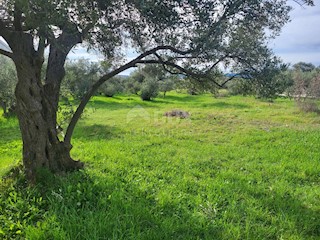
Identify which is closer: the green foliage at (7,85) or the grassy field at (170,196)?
the grassy field at (170,196)

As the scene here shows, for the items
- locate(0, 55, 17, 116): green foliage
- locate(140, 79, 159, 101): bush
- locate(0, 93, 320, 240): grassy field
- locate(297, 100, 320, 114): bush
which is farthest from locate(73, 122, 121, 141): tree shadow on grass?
locate(140, 79, 159, 101): bush

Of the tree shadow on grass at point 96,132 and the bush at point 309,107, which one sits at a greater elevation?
the bush at point 309,107

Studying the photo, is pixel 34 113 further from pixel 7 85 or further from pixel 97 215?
pixel 7 85

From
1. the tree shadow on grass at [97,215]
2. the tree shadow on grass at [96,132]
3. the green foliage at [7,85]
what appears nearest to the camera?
the tree shadow on grass at [97,215]

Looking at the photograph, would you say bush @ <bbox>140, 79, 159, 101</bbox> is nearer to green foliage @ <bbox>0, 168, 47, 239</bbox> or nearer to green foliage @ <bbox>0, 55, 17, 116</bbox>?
green foliage @ <bbox>0, 55, 17, 116</bbox>

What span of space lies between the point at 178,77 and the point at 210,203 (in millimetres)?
3258

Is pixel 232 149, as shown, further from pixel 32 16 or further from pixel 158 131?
pixel 32 16

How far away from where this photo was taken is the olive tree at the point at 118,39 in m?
3.62

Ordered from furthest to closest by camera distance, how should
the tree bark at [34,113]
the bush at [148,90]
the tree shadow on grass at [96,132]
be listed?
the bush at [148,90] → the tree shadow on grass at [96,132] → the tree bark at [34,113]

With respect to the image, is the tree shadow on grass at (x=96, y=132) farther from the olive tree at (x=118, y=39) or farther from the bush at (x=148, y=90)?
the bush at (x=148, y=90)

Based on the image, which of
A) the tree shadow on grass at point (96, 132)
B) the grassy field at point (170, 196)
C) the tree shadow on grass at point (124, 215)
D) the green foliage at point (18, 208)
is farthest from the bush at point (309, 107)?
the green foliage at point (18, 208)

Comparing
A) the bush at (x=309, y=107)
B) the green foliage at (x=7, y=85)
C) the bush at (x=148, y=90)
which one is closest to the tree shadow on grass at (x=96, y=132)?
the green foliage at (x=7, y=85)

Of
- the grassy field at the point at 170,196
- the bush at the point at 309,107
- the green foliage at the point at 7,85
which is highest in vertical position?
the green foliage at the point at 7,85

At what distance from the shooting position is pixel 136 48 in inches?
205
